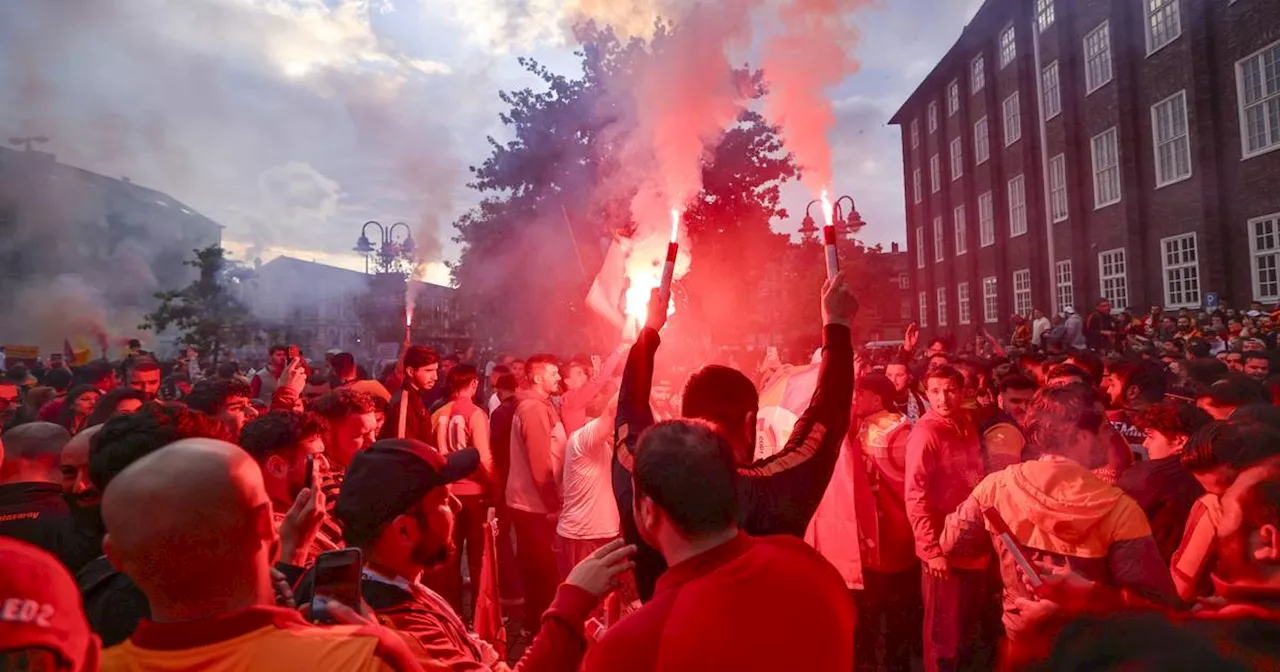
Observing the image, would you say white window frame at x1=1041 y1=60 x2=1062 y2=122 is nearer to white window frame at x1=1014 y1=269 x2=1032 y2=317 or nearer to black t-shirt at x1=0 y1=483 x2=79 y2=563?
white window frame at x1=1014 y1=269 x2=1032 y2=317

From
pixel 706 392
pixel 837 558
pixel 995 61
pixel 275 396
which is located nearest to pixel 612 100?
pixel 275 396

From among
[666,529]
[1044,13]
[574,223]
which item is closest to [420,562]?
[666,529]

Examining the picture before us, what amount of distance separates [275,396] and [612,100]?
14243 mm

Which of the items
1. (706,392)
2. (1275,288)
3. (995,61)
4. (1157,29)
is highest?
(995,61)

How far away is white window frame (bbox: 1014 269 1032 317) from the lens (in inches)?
1102

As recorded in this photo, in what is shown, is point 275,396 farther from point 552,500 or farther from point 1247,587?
point 1247,587

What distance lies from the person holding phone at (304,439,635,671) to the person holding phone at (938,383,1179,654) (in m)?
2.09

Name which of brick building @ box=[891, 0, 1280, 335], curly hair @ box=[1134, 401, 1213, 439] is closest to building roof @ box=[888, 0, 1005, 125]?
brick building @ box=[891, 0, 1280, 335]

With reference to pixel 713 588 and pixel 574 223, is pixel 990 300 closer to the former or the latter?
pixel 574 223

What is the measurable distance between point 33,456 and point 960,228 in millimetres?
36185

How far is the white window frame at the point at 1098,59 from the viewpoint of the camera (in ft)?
72.6

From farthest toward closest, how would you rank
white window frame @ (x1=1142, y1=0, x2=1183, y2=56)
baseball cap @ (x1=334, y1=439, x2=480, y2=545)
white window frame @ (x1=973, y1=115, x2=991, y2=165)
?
white window frame @ (x1=973, y1=115, x2=991, y2=165) < white window frame @ (x1=1142, y1=0, x2=1183, y2=56) < baseball cap @ (x1=334, y1=439, x2=480, y2=545)

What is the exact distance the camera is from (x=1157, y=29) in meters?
20.1

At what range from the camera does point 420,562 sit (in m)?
2.29
